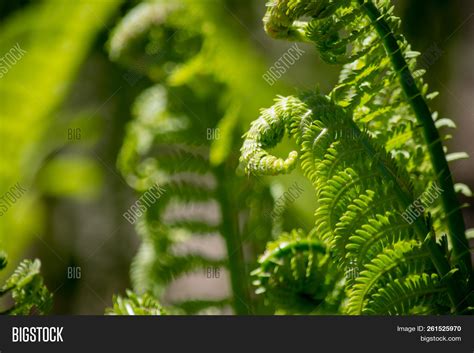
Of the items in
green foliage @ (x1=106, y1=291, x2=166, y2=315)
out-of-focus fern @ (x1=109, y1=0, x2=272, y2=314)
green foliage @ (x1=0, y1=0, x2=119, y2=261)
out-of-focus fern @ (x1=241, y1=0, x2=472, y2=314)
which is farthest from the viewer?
green foliage @ (x1=0, y1=0, x2=119, y2=261)

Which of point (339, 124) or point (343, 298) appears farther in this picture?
point (343, 298)

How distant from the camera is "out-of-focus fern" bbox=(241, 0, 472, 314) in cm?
94

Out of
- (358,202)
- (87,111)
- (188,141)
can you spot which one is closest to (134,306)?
(358,202)

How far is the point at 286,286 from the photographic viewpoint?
1.16 metres

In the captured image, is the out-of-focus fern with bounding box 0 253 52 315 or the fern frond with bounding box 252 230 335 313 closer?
the out-of-focus fern with bounding box 0 253 52 315

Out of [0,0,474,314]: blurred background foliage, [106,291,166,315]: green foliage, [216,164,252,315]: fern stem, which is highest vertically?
[0,0,474,314]: blurred background foliage

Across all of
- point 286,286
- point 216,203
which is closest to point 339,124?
point 286,286

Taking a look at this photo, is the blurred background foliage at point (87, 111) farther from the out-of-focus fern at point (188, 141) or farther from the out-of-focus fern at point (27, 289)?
the out-of-focus fern at point (27, 289)

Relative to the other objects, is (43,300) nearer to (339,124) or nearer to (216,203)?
(339,124)

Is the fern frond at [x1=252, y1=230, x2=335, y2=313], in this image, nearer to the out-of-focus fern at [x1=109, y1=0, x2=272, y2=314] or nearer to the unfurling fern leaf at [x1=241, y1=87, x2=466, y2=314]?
the unfurling fern leaf at [x1=241, y1=87, x2=466, y2=314]

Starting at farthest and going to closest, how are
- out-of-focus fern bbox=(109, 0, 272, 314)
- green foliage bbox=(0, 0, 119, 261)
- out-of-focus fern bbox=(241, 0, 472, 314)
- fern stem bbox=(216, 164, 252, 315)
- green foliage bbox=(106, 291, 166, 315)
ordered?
green foliage bbox=(0, 0, 119, 261)
out-of-focus fern bbox=(109, 0, 272, 314)
fern stem bbox=(216, 164, 252, 315)
green foliage bbox=(106, 291, 166, 315)
out-of-focus fern bbox=(241, 0, 472, 314)

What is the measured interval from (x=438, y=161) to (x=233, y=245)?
0.68 metres

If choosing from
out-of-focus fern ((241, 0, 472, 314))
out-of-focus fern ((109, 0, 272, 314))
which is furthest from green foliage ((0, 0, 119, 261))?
out-of-focus fern ((241, 0, 472, 314))

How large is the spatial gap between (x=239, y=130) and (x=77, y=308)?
4.00 feet
